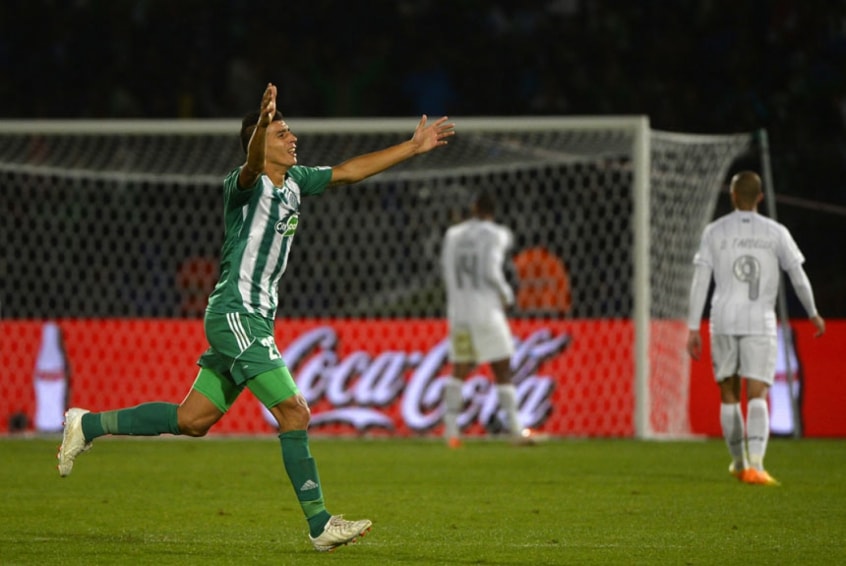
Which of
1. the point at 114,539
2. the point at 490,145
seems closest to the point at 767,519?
the point at 114,539

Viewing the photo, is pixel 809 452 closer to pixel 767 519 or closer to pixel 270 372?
pixel 767 519

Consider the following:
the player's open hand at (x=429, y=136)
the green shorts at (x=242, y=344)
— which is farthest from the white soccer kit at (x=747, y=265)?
the green shorts at (x=242, y=344)

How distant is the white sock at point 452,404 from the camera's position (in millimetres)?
11625

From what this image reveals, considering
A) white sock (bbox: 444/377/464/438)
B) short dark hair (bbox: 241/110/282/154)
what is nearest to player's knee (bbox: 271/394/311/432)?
short dark hair (bbox: 241/110/282/154)

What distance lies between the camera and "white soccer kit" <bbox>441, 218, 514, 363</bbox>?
11656 millimetres

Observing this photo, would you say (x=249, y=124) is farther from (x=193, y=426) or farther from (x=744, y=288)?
(x=744, y=288)

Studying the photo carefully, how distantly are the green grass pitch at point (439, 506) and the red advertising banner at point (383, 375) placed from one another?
1.26 m

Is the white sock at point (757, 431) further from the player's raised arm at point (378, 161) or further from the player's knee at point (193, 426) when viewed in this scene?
the player's knee at point (193, 426)

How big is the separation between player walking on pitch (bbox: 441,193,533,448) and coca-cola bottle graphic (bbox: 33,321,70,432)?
344 cm

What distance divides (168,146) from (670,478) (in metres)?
9.26

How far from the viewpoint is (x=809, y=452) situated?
35.2ft

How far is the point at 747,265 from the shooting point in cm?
839

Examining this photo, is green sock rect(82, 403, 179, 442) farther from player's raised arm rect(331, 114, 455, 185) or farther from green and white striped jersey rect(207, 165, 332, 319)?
player's raised arm rect(331, 114, 455, 185)

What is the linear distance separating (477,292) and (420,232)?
401 centimetres
